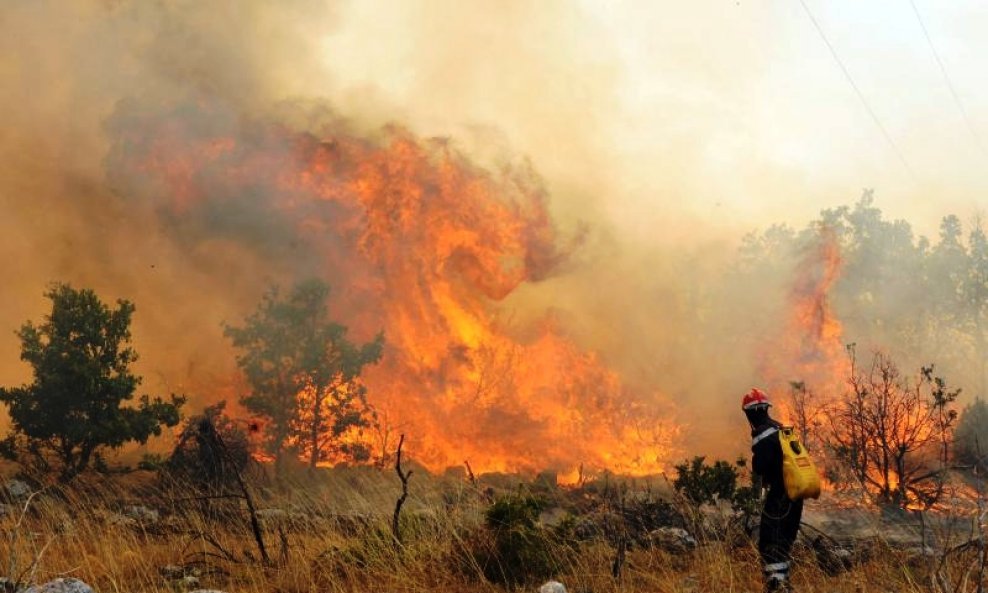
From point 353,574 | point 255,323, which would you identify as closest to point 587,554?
point 353,574

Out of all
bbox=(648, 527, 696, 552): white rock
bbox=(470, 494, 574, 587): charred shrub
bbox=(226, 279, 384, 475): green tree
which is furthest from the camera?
bbox=(226, 279, 384, 475): green tree

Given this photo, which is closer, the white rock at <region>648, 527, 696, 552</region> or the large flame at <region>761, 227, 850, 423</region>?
the white rock at <region>648, 527, 696, 552</region>

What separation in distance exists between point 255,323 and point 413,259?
10832mm

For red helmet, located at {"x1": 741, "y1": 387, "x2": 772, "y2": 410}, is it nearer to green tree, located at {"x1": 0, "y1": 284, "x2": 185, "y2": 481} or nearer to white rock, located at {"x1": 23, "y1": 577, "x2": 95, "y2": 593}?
white rock, located at {"x1": 23, "y1": 577, "x2": 95, "y2": 593}

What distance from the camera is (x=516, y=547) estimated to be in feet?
25.5

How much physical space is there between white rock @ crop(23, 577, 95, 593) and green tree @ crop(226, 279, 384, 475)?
23033 mm

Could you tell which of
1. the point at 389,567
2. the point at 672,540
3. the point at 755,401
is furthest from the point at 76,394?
the point at 755,401

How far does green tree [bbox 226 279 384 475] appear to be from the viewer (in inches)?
1129

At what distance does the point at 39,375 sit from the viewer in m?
22.2

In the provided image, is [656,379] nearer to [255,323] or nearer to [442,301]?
[442,301]

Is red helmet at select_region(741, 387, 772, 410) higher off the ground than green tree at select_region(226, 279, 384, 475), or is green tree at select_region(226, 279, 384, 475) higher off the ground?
green tree at select_region(226, 279, 384, 475)

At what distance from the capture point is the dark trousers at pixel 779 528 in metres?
7.54

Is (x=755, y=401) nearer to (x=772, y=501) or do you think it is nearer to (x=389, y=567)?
(x=772, y=501)

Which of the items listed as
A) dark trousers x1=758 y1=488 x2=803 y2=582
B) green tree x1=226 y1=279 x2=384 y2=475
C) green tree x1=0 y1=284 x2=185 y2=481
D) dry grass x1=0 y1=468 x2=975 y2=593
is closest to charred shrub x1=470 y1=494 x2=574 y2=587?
dry grass x1=0 y1=468 x2=975 y2=593
